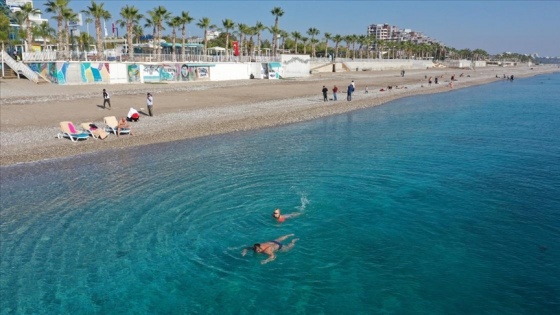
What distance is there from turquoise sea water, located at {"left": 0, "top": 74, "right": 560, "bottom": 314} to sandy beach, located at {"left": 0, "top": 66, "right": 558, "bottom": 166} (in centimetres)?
274

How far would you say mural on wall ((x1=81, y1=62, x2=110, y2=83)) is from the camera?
1715 inches

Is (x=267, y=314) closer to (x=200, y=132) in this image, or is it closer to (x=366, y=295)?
(x=366, y=295)

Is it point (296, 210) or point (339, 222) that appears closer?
point (339, 222)

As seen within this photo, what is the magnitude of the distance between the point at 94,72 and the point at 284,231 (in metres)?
39.0

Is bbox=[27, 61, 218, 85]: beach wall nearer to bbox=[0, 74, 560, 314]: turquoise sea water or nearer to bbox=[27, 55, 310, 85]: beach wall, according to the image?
bbox=[27, 55, 310, 85]: beach wall

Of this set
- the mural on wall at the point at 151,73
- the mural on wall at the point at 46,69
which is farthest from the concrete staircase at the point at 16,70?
the mural on wall at the point at 151,73

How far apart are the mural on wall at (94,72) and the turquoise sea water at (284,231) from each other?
25049 mm

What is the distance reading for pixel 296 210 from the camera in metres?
15.1

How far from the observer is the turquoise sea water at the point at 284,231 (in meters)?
A: 9.83

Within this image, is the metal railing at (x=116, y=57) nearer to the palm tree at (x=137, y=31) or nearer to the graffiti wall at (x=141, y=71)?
the graffiti wall at (x=141, y=71)

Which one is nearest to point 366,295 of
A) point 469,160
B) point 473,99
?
point 469,160

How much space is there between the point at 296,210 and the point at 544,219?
28.2 ft

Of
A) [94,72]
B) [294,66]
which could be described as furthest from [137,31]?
[94,72]

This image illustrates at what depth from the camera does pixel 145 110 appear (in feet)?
112
